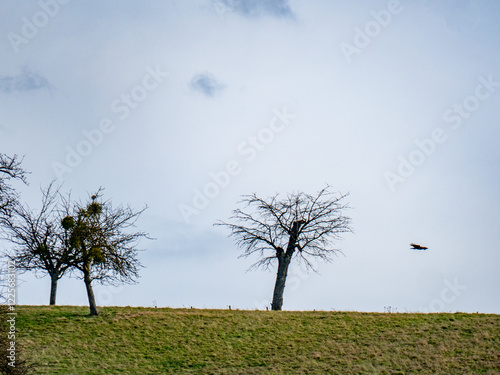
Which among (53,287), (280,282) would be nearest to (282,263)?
(280,282)

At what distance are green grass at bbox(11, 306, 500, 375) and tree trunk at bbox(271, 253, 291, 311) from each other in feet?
10.5

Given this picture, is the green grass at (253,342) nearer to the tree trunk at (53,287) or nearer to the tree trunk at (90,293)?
the tree trunk at (90,293)

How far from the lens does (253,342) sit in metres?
29.8

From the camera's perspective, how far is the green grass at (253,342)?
2638cm

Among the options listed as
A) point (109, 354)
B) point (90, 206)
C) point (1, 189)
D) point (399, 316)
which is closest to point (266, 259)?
point (399, 316)

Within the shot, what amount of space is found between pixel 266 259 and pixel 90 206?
1461 centimetres

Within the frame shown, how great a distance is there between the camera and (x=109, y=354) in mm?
27891

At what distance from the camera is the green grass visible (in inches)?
1038

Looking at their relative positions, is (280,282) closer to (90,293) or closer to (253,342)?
(253,342)

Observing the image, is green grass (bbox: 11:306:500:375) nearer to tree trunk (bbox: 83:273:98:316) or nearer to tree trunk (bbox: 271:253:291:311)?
tree trunk (bbox: 83:273:98:316)

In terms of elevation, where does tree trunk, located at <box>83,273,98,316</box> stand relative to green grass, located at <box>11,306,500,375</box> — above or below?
above

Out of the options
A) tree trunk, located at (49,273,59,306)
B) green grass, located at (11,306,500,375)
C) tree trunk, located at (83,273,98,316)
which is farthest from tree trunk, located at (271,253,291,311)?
tree trunk, located at (49,273,59,306)

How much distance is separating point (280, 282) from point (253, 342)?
1059cm

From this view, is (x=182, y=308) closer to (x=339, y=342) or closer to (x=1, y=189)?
(x=339, y=342)
